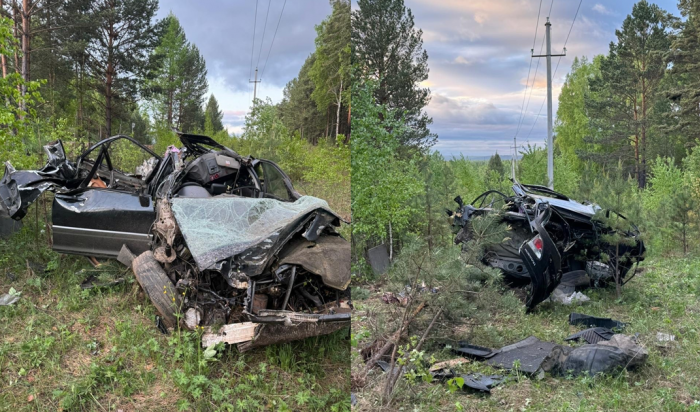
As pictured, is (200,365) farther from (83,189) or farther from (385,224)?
(83,189)

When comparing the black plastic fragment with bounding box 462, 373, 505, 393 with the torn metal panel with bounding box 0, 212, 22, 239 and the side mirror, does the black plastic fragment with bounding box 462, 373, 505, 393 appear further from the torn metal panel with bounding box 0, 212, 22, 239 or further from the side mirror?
the torn metal panel with bounding box 0, 212, 22, 239

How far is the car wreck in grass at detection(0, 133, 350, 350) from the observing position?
337 centimetres

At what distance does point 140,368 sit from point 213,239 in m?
1.09

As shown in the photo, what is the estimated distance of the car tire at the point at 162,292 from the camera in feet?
12.3

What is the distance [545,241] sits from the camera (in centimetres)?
383

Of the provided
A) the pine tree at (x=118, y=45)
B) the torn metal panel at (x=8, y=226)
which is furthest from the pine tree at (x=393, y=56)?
the pine tree at (x=118, y=45)

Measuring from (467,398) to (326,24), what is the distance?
1.96m

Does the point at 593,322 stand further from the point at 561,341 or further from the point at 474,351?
the point at 474,351

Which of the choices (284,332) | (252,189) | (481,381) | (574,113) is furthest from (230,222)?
(574,113)

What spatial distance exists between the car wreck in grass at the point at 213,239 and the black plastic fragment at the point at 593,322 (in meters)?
1.71

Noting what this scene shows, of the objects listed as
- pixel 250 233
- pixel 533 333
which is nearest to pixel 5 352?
pixel 250 233

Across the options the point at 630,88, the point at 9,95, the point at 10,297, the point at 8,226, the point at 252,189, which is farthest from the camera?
the point at 8,226

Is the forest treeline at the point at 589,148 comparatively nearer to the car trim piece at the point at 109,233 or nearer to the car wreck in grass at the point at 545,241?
the car wreck in grass at the point at 545,241

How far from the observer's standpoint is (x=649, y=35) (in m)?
3.99
